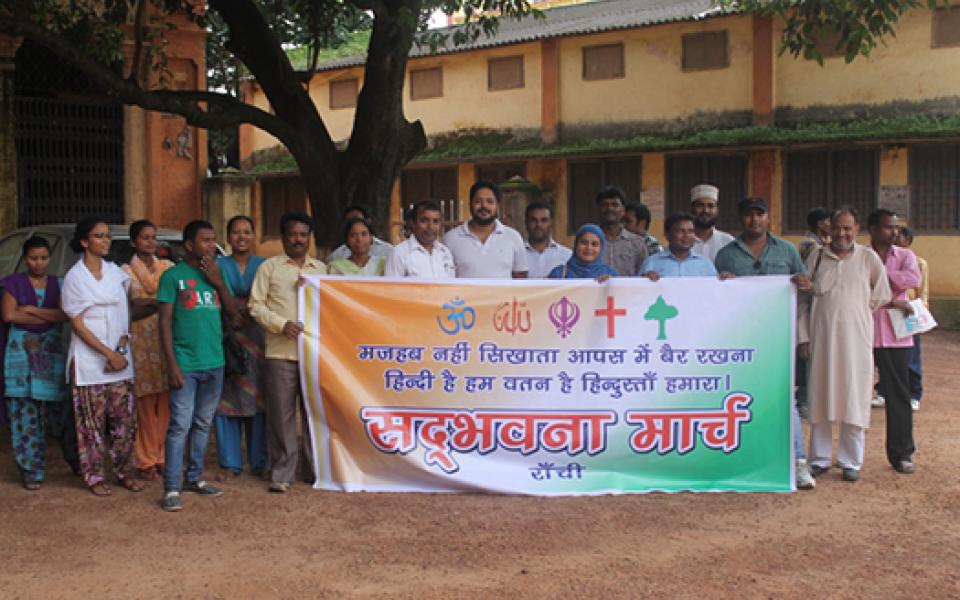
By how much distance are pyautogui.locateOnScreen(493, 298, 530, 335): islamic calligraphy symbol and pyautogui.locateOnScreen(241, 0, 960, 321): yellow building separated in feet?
32.6

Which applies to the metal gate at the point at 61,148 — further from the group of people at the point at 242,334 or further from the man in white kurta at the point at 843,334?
the man in white kurta at the point at 843,334

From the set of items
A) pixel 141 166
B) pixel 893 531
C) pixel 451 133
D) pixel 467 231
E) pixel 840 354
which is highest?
pixel 451 133

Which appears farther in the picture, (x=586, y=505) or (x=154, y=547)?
(x=586, y=505)

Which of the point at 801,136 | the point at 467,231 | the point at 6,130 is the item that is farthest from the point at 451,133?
the point at 467,231

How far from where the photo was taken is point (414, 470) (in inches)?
217

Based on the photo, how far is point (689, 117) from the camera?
59.1 ft

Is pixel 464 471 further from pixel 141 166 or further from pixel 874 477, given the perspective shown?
pixel 141 166

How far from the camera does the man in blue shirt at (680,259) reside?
5793 mm

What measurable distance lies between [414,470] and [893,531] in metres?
2.57

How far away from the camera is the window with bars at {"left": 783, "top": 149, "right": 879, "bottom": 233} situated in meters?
16.1

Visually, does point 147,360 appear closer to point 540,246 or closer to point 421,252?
point 421,252

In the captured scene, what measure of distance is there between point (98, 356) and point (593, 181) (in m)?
14.3

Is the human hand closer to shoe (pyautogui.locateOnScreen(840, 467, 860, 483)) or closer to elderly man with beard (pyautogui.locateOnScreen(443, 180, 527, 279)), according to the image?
elderly man with beard (pyautogui.locateOnScreen(443, 180, 527, 279))

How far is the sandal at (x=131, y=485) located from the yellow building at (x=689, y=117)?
1027cm
